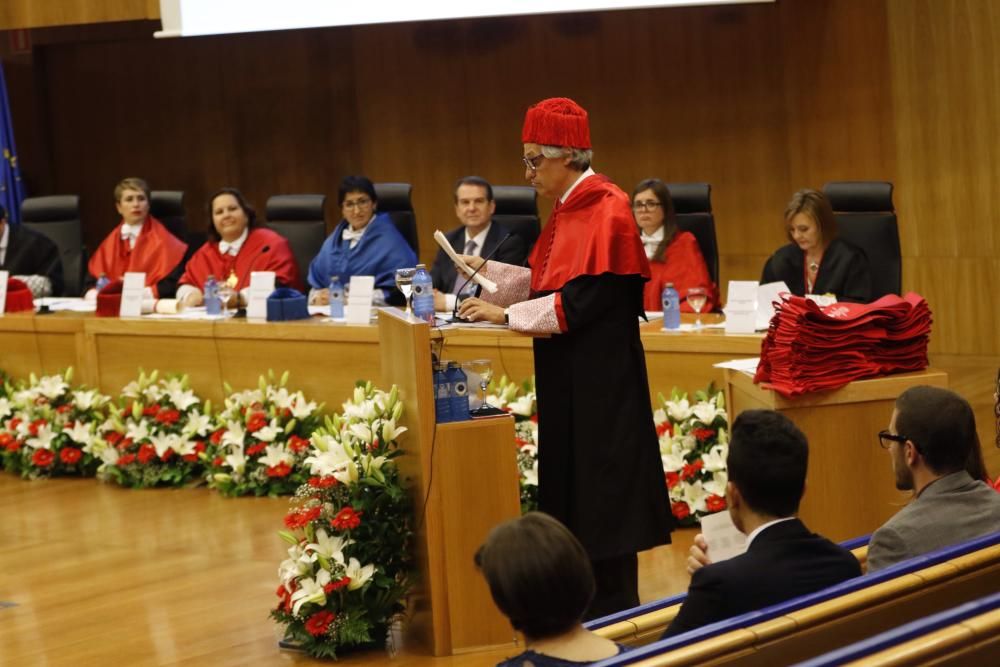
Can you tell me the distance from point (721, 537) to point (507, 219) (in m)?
4.60

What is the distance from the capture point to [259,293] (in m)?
6.48

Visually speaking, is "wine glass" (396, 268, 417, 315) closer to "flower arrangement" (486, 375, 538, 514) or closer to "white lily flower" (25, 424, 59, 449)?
"flower arrangement" (486, 375, 538, 514)

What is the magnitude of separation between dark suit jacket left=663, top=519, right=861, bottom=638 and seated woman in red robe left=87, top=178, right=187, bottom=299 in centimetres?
574

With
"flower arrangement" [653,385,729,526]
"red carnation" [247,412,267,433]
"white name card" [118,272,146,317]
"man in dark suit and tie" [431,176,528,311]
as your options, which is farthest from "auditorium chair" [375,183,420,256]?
"flower arrangement" [653,385,729,526]

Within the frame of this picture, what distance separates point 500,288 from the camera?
3.87 metres

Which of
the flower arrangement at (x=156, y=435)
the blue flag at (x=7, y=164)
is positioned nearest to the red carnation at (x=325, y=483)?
the flower arrangement at (x=156, y=435)

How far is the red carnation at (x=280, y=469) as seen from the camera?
596 cm

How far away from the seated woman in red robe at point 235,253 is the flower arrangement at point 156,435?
0.74 metres

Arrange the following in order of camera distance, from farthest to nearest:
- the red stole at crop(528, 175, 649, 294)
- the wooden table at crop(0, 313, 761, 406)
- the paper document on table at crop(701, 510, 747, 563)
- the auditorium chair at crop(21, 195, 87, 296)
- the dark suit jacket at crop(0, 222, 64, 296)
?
the auditorium chair at crop(21, 195, 87, 296), the dark suit jacket at crop(0, 222, 64, 296), the wooden table at crop(0, 313, 761, 406), the red stole at crop(528, 175, 649, 294), the paper document on table at crop(701, 510, 747, 563)

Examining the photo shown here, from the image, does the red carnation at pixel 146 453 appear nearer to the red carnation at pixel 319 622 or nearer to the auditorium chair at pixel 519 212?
the auditorium chair at pixel 519 212

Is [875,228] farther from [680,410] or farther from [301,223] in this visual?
[301,223]

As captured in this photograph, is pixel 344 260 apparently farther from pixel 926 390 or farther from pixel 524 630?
pixel 524 630

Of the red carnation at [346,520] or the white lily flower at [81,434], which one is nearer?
the red carnation at [346,520]

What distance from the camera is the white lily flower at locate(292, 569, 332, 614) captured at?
4027mm
